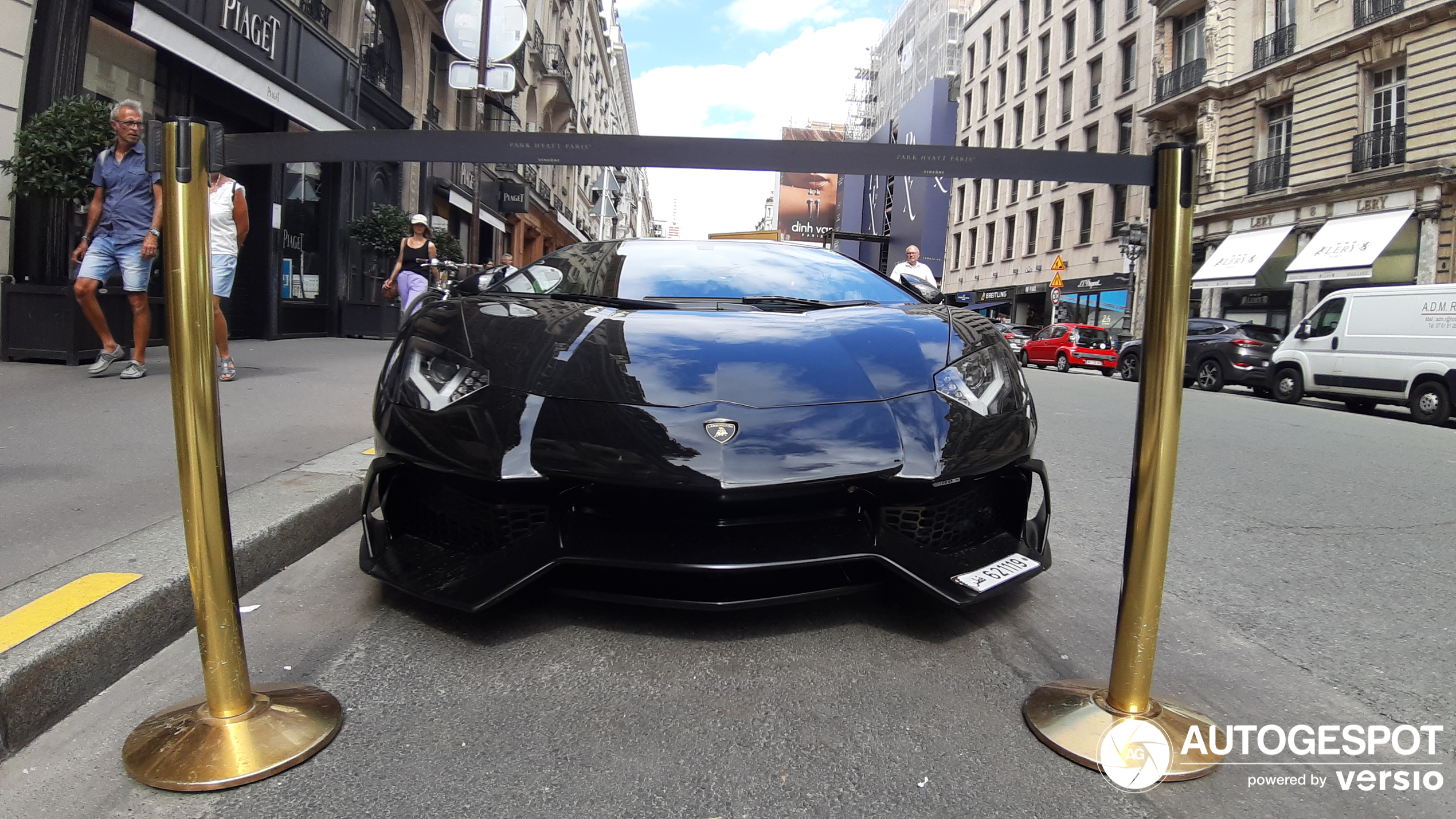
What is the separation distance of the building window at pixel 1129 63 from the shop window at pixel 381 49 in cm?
2464

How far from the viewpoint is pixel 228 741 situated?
1556 mm

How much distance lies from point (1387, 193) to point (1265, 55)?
611cm

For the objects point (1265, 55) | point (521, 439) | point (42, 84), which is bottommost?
point (521, 439)

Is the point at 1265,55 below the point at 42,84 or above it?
above

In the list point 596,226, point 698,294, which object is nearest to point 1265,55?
point 698,294

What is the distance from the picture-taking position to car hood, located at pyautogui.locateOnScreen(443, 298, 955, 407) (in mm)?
2098

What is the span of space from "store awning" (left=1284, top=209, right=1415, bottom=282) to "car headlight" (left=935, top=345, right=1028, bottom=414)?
20.7 meters

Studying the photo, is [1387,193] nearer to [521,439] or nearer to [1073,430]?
[1073,430]

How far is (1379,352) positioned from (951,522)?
12.0 metres

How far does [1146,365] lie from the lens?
1.68 m

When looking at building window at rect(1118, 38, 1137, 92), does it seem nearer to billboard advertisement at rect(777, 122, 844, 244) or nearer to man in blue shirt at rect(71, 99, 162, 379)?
man in blue shirt at rect(71, 99, 162, 379)

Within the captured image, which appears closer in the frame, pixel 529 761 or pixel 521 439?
pixel 529 761

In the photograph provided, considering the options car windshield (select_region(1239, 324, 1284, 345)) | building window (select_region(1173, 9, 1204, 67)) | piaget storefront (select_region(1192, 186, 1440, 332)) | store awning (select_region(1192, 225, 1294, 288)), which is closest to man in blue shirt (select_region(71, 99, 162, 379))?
car windshield (select_region(1239, 324, 1284, 345))

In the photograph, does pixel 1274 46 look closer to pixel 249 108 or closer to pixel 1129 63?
pixel 1129 63
